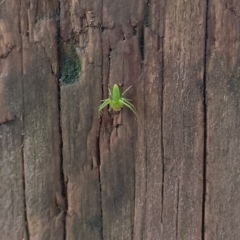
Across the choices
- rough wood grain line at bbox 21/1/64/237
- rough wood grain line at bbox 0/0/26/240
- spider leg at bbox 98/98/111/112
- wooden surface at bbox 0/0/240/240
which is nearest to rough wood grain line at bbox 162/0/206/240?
wooden surface at bbox 0/0/240/240

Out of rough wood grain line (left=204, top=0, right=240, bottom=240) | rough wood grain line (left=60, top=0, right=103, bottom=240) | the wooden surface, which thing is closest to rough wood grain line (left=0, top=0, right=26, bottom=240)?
the wooden surface

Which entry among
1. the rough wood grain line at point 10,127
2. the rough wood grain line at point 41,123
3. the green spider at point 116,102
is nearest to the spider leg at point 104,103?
the green spider at point 116,102

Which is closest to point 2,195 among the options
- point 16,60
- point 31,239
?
point 31,239

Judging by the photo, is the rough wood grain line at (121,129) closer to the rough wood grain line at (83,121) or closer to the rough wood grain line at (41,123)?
the rough wood grain line at (83,121)

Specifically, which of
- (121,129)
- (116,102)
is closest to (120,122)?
(121,129)

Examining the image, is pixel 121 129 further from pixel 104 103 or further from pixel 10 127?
pixel 10 127

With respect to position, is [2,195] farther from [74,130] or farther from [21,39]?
[21,39]

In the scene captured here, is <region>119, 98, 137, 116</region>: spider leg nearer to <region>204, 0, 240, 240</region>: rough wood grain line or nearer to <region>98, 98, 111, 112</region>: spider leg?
<region>98, 98, 111, 112</region>: spider leg

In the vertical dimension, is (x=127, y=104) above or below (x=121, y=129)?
above
